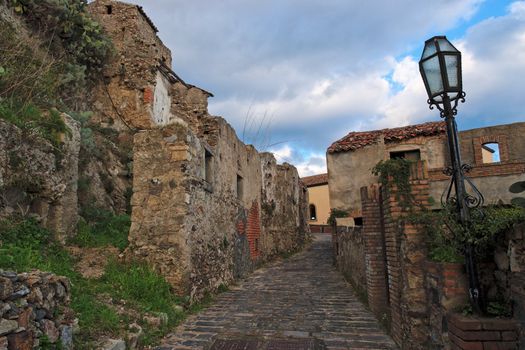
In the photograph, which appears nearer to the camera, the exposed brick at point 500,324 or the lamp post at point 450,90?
the exposed brick at point 500,324

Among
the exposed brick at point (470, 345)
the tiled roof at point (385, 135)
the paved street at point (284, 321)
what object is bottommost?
the paved street at point (284, 321)

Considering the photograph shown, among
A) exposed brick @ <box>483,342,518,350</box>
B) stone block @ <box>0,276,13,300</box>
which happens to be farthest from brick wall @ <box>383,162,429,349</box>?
stone block @ <box>0,276,13,300</box>

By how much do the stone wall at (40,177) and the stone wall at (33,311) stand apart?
2602mm

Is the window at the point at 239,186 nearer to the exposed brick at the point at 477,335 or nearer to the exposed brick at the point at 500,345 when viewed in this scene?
the exposed brick at the point at 477,335

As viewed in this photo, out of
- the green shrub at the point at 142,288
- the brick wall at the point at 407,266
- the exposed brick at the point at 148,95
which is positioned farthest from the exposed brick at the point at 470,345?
the exposed brick at the point at 148,95

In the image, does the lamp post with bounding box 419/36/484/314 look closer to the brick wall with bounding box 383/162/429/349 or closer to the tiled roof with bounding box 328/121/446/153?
the brick wall with bounding box 383/162/429/349

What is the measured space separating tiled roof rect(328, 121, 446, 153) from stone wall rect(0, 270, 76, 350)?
12.4 meters

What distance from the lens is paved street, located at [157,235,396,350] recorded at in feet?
16.5

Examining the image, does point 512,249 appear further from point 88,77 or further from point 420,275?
point 88,77

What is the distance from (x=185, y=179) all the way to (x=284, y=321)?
10.3 feet

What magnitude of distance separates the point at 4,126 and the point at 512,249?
6.64 metres

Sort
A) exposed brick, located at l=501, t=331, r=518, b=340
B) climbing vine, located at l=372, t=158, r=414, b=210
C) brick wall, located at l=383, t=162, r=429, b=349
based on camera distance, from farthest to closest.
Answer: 1. climbing vine, located at l=372, t=158, r=414, b=210
2. brick wall, located at l=383, t=162, r=429, b=349
3. exposed brick, located at l=501, t=331, r=518, b=340

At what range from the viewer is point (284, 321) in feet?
19.9

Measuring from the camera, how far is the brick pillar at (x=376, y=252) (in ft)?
20.0
